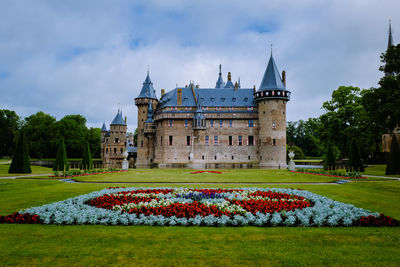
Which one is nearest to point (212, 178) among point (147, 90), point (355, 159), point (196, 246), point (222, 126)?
point (355, 159)

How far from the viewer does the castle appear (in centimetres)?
4947

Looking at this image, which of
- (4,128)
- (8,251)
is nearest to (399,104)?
(8,251)

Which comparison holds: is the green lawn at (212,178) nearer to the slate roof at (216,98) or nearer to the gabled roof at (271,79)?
the gabled roof at (271,79)

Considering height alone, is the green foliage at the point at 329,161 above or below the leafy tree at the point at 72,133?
below

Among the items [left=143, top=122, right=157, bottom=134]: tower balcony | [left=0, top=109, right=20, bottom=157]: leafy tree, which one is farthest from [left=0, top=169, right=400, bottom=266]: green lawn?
[left=0, top=109, right=20, bottom=157]: leafy tree

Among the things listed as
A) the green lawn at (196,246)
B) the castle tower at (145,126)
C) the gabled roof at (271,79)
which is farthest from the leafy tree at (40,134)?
the green lawn at (196,246)

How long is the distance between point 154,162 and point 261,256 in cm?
4974

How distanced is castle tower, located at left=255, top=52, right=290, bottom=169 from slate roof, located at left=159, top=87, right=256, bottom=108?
482 cm

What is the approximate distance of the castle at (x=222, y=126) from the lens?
4947cm

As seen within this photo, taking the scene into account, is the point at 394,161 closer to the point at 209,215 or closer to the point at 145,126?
the point at 209,215

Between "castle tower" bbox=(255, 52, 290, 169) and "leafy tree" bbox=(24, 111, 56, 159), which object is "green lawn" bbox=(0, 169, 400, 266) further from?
"leafy tree" bbox=(24, 111, 56, 159)

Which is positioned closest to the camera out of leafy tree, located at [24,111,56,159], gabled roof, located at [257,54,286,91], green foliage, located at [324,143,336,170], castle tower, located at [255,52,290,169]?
green foliage, located at [324,143,336,170]

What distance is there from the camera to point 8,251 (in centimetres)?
621

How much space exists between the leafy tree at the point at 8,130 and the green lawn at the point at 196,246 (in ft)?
263
